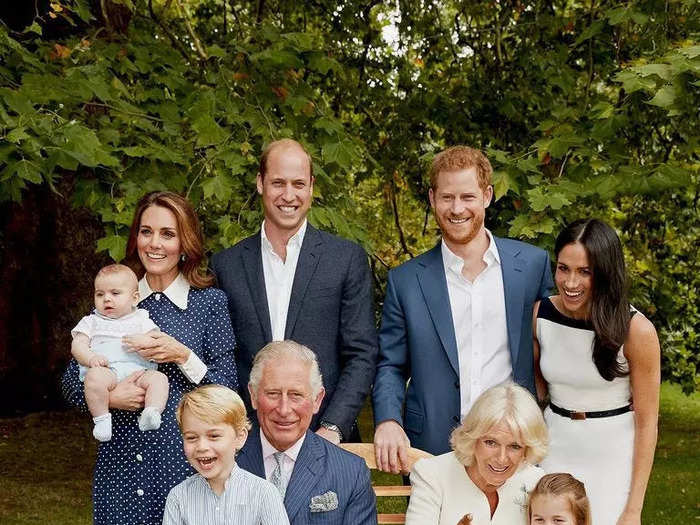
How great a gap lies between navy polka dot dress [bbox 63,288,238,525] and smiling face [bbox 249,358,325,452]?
0.42 meters

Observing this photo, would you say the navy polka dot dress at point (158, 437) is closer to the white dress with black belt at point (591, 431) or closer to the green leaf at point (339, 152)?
the white dress with black belt at point (591, 431)

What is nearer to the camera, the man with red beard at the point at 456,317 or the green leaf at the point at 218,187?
the man with red beard at the point at 456,317

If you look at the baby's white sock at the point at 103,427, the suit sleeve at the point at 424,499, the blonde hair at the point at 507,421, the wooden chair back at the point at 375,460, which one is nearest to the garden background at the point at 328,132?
the baby's white sock at the point at 103,427

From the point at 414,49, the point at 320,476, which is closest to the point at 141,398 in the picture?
the point at 320,476

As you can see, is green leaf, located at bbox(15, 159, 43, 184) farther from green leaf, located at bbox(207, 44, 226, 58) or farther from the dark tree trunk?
the dark tree trunk

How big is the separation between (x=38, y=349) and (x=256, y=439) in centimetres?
806

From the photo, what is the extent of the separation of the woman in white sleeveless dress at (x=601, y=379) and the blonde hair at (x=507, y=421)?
336 mm

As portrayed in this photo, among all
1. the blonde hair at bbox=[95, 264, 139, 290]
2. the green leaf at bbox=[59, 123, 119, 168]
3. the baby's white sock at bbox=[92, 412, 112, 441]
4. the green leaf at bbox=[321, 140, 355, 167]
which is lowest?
the baby's white sock at bbox=[92, 412, 112, 441]

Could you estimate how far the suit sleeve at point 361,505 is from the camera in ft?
10.3

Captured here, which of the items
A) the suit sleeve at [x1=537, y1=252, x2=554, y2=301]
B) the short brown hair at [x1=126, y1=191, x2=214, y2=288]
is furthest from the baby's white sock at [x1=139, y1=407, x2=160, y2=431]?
the suit sleeve at [x1=537, y1=252, x2=554, y2=301]

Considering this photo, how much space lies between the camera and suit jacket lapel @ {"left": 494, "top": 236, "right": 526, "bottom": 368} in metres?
3.66

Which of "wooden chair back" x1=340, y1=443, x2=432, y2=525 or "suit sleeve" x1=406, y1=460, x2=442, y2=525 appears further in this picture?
"wooden chair back" x1=340, y1=443, x2=432, y2=525

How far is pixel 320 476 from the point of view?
10.3ft

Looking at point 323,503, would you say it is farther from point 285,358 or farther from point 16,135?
point 16,135
